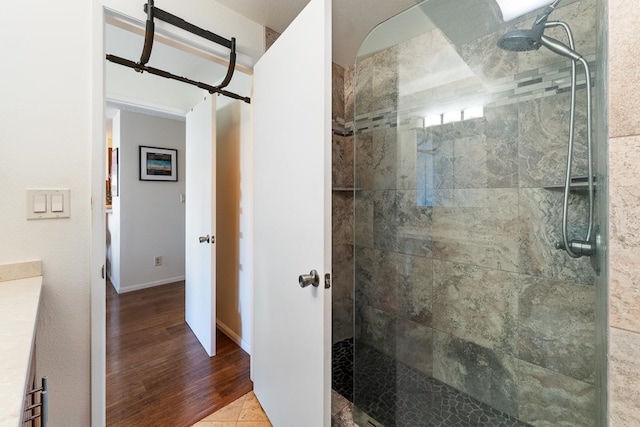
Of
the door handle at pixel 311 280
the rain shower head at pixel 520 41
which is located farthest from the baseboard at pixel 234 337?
the rain shower head at pixel 520 41

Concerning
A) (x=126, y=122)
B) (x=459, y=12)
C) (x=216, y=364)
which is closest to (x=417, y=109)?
(x=459, y=12)

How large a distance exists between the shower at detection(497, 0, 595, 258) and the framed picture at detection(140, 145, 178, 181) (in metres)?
3.82

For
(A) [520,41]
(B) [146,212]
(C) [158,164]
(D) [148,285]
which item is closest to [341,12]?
(A) [520,41]

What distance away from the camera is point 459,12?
1440 mm

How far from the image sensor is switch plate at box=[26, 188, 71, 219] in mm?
1062

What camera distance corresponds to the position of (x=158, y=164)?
366cm

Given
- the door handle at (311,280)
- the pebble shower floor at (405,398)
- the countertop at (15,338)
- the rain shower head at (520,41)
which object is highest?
the rain shower head at (520,41)

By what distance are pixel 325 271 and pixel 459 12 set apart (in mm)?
1514

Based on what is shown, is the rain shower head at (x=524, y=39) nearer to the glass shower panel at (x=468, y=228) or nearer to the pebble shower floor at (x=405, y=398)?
the glass shower panel at (x=468, y=228)

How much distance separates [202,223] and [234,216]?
0.26 m

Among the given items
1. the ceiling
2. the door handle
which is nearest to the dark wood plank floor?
the door handle

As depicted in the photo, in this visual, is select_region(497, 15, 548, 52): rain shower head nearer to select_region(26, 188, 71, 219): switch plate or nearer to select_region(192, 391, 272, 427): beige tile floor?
select_region(26, 188, 71, 219): switch plate

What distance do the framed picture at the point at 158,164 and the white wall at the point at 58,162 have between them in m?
2.70

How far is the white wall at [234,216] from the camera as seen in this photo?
83.3 inches
